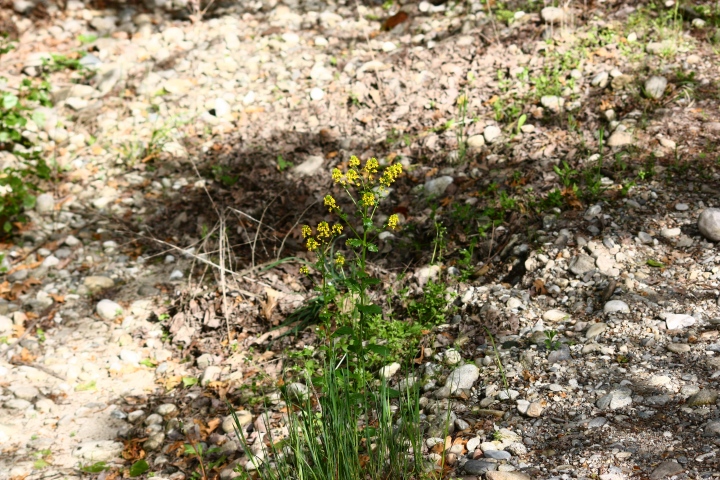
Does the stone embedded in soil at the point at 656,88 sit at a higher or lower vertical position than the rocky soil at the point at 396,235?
higher

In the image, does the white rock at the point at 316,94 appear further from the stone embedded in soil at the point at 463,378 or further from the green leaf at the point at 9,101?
the stone embedded in soil at the point at 463,378

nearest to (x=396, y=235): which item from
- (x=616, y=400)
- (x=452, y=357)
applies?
(x=452, y=357)

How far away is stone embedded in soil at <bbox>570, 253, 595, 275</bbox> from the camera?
3.34m

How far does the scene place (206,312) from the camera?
3.74 m

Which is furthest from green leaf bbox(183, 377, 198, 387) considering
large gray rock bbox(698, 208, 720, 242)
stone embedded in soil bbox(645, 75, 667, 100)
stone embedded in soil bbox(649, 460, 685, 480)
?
stone embedded in soil bbox(645, 75, 667, 100)

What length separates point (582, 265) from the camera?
3350mm

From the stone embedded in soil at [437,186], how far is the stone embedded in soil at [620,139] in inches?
37.3

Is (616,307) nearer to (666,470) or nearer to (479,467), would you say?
(666,470)

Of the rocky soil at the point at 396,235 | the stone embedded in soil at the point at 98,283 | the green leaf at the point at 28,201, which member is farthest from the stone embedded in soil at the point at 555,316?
the green leaf at the point at 28,201

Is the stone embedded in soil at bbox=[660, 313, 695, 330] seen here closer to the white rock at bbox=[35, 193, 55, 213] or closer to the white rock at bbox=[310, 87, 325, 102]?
the white rock at bbox=[310, 87, 325, 102]

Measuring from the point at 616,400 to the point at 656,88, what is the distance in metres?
2.43

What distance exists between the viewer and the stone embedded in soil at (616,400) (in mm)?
2561

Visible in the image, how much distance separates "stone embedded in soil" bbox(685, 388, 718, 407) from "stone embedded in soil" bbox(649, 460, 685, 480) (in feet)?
1.12

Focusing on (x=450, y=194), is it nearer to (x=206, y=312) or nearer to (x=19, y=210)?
(x=206, y=312)
